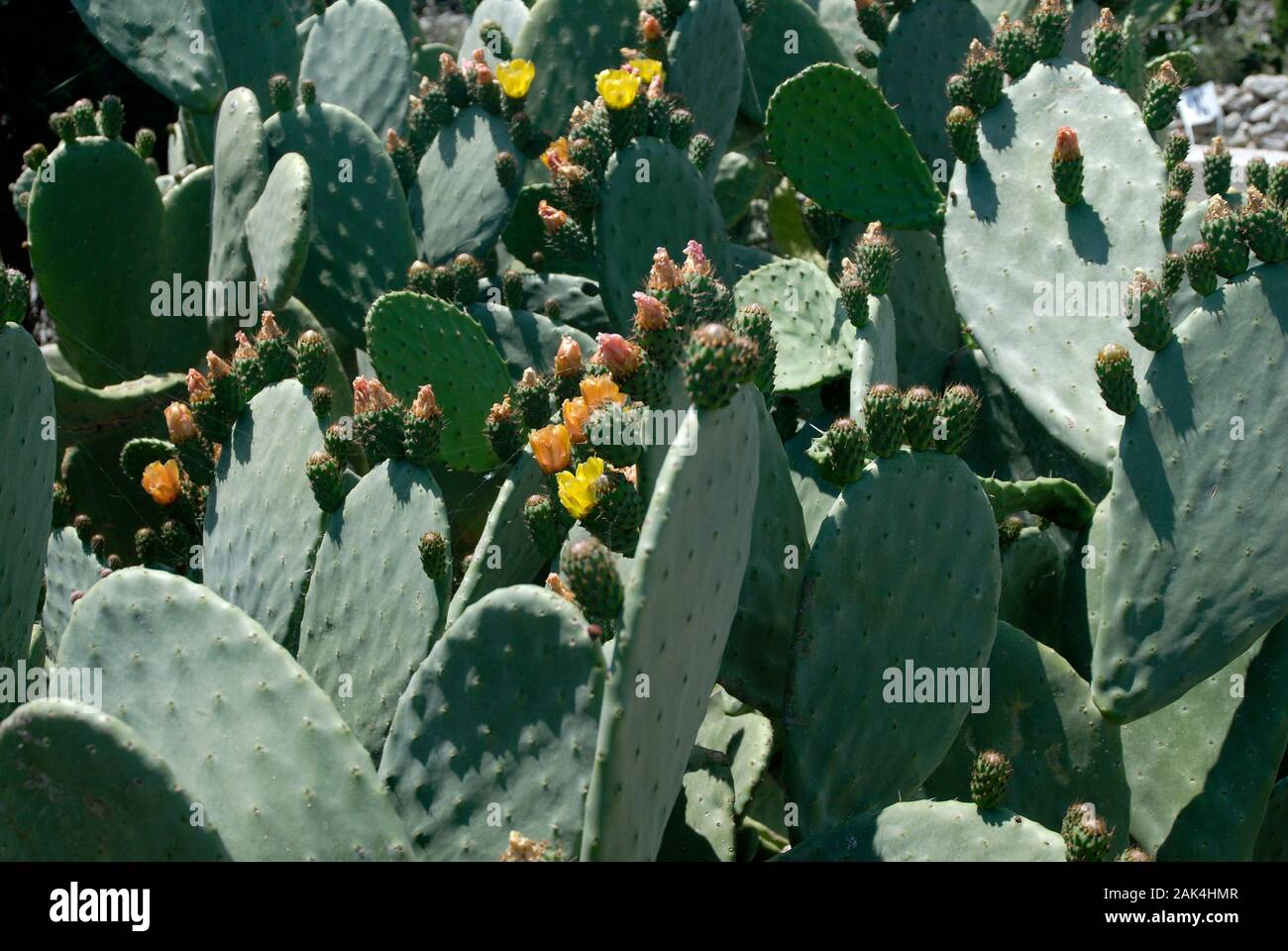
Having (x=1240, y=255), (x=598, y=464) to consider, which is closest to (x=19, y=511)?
(x=598, y=464)

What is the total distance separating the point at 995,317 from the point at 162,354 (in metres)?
2.31

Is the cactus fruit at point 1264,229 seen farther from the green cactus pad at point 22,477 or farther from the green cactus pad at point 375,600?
the green cactus pad at point 22,477

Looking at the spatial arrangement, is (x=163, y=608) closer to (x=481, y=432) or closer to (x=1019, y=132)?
(x=481, y=432)

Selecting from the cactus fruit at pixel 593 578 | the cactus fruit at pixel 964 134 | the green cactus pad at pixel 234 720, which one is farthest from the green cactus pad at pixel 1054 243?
the green cactus pad at pixel 234 720

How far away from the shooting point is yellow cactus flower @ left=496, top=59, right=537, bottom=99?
3.64 meters

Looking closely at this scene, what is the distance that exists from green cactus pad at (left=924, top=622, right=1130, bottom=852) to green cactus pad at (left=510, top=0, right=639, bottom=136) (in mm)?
2198

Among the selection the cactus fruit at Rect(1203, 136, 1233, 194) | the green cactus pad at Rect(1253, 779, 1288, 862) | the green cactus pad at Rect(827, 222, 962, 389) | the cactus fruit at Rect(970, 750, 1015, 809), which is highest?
the cactus fruit at Rect(1203, 136, 1233, 194)

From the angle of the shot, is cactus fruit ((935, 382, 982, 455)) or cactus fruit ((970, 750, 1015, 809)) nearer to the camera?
cactus fruit ((970, 750, 1015, 809))

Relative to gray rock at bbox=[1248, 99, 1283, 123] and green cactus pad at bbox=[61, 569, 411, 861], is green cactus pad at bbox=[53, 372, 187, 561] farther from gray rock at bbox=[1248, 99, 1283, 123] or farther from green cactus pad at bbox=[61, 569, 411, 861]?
gray rock at bbox=[1248, 99, 1283, 123]

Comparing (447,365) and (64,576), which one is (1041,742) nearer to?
(447,365)

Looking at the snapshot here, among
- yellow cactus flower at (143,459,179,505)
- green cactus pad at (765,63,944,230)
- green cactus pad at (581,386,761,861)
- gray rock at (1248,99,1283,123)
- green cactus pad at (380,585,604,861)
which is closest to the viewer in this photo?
green cactus pad at (581,386,761,861)

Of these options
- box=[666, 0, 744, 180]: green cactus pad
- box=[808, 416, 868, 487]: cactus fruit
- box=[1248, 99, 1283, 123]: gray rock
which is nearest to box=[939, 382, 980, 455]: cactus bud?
box=[808, 416, 868, 487]: cactus fruit

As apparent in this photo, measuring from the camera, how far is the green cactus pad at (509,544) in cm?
247

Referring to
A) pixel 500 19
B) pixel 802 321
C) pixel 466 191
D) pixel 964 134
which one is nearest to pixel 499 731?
pixel 802 321
